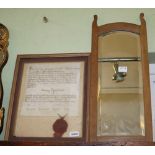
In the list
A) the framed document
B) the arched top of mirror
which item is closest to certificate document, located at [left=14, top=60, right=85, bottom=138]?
the framed document

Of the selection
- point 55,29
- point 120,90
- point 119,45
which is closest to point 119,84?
point 120,90

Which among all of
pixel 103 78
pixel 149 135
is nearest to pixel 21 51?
pixel 103 78

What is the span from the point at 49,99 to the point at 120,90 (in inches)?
11.2

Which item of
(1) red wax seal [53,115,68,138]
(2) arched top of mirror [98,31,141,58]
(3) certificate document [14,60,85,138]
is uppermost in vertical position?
(2) arched top of mirror [98,31,141,58]

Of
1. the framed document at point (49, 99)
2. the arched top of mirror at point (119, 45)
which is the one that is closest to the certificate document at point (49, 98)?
the framed document at point (49, 99)

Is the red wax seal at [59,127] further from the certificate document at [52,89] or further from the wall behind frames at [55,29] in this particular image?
the wall behind frames at [55,29]

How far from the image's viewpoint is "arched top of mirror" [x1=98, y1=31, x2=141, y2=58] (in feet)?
3.79

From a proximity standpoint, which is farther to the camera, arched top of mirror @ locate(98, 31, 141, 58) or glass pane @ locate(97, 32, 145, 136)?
arched top of mirror @ locate(98, 31, 141, 58)

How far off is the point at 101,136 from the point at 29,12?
0.70m

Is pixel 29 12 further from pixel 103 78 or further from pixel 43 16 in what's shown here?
pixel 103 78

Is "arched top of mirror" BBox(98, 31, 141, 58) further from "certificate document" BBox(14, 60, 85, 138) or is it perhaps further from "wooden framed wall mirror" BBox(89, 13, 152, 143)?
"certificate document" BBox(14, 60, 85, 138)

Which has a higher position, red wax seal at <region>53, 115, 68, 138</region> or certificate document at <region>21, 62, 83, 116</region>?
certificate document at <region>21, 62, 83, 116</region>

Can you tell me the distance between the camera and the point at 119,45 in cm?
117
